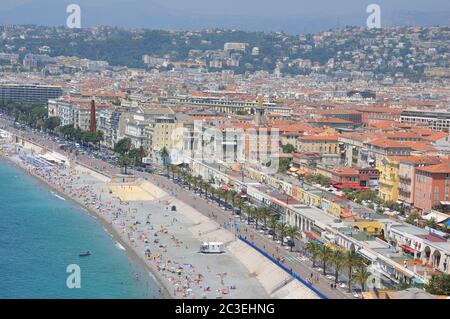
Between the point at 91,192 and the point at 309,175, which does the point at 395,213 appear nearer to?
the point at 309,175

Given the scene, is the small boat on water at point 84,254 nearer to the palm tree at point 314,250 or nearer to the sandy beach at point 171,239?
the sandy beach at point 171,239

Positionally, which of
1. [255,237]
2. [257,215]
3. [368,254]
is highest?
[368,254]

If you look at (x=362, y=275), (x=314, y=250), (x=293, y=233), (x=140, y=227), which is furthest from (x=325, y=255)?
(x=140, y=227)

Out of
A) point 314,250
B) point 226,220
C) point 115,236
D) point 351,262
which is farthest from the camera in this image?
point 226,220

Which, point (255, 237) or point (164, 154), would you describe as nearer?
point (255, 237)

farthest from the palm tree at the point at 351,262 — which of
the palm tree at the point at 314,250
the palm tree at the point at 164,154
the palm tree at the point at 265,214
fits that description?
the palm tree at the point at 164,154

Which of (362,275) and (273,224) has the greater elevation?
(362,275)

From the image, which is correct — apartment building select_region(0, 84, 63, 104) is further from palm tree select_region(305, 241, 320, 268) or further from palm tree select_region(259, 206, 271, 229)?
palm tree select_region(305, 241, 320, 268)

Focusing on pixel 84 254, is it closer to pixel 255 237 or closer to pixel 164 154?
pixel 255 237
